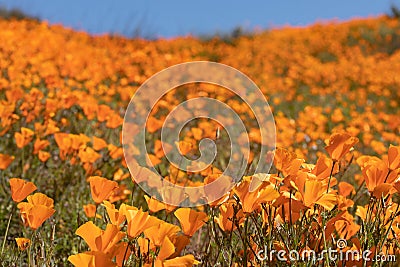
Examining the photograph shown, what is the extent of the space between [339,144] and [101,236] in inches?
29.3

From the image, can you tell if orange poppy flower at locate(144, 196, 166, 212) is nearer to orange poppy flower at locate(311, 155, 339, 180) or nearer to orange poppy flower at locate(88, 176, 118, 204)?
orange poppy flower at locate(88, 176, 118, 204)

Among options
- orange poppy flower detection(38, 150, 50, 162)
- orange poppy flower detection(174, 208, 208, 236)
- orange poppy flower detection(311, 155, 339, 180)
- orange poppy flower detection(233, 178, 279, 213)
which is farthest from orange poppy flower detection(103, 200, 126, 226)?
orange poppy flower detection(38, 150, 50, 162)

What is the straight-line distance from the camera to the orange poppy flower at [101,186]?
1506 millimetres

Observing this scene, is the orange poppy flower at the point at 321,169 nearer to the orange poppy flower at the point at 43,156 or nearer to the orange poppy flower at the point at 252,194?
the orange poppy flower at the point at 252,194

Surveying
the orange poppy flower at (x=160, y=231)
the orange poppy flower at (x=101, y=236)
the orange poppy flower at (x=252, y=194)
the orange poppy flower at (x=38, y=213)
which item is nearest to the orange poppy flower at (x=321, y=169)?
the orange poppy flower at (x=252, y=194)

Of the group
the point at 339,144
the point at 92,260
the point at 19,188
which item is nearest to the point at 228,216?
the point at 339,144

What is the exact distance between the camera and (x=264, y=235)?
5.04 feet

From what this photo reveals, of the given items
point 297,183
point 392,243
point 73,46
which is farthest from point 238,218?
point 73,46

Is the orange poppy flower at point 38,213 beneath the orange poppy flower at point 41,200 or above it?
beneath

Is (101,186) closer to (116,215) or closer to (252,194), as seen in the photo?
(116,215)

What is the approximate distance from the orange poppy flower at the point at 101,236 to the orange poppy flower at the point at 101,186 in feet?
1.02

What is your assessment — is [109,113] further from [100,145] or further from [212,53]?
[212,53]

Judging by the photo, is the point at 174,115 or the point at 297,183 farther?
the point at 174,115

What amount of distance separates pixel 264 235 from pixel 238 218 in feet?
0.34
